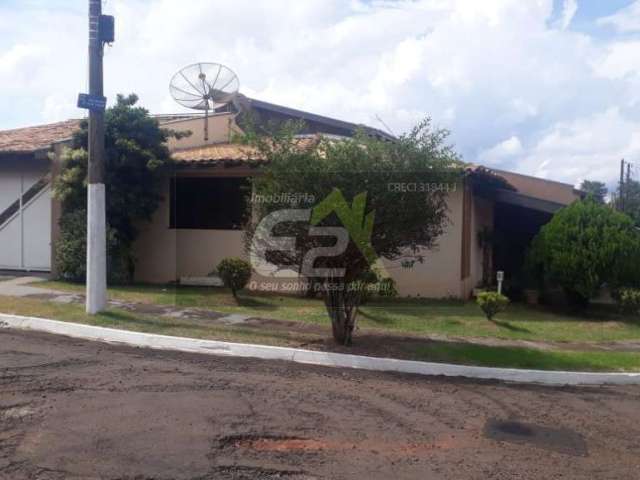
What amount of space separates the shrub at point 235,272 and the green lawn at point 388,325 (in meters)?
0.40

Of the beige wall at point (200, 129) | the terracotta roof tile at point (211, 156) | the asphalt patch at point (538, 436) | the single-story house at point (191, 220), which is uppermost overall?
the beige wall at point (200, 129)

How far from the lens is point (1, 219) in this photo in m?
14.8

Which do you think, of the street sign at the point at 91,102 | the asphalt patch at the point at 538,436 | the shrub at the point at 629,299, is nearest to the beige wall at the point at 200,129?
the street sign at the point at 91,102

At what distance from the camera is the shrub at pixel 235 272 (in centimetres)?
1204

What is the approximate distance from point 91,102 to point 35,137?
6.99 meters

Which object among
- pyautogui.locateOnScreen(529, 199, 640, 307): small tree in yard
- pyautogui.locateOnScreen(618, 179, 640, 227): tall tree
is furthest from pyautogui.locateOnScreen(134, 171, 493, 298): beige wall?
pyautogui.locateOnScreen(618, 179, 640, 227): tall tree

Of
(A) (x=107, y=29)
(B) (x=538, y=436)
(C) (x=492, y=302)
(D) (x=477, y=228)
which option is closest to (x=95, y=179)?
(A) (x=107, y=29)

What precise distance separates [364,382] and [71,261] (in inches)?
324

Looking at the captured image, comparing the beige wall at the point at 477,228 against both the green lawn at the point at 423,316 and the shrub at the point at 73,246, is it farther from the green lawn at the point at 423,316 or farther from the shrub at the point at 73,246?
the shrub at the point at 73,246

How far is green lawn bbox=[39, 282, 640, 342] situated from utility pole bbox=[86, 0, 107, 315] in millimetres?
1722

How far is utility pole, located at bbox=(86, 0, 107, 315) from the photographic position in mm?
9742

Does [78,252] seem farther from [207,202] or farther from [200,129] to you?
[200,129]

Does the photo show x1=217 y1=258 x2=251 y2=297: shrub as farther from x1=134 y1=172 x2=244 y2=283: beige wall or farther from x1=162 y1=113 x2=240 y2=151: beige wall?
x1=162 y1=113 x2=240 y2=151: beige wall

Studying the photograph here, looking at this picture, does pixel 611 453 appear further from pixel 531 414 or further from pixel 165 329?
pixel 165 329
